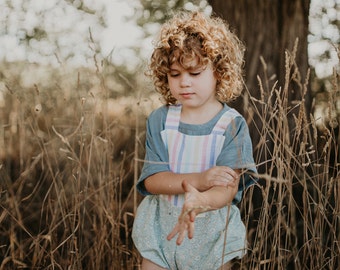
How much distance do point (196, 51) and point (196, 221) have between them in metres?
0.61

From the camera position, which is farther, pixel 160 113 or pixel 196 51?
pixel 160 113

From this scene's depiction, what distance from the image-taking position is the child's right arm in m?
2.10

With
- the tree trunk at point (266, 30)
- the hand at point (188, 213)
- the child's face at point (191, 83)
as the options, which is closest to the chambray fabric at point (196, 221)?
the child's face at point (191, 83)

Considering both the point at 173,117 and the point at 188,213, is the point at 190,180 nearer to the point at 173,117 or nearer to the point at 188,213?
the point at 173,117

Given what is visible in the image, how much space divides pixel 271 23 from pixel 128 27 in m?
2.63

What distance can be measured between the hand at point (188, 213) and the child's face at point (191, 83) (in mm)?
407

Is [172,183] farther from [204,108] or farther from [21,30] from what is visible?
[21,30]

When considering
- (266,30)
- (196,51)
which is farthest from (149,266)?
(266,30)

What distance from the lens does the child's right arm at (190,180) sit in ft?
6.88

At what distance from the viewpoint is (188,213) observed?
5.34ft

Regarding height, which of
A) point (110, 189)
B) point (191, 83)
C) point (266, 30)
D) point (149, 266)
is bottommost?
point (149, 266)

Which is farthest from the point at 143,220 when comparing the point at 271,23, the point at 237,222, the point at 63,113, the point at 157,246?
the point at 63,113

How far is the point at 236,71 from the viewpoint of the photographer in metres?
2.43

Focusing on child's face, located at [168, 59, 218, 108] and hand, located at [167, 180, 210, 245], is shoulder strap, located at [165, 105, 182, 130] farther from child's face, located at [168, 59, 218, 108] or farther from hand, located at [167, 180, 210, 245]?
hand, located at [167, 180, 210, 245]
